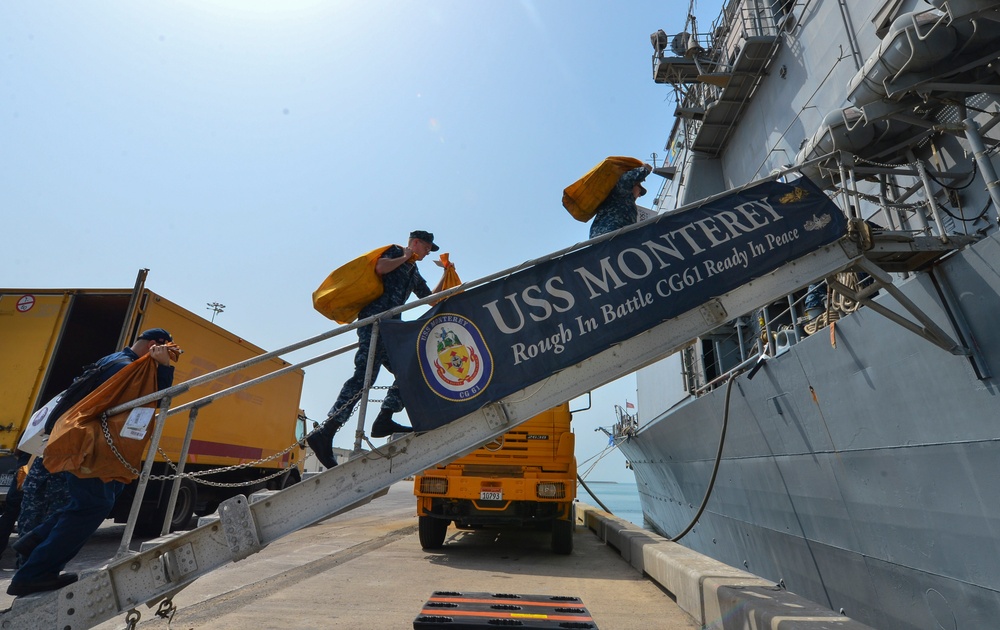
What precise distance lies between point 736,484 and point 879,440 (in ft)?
10.5

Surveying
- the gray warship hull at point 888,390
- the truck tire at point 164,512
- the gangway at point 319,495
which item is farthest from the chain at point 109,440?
the truck tire at point 164,512

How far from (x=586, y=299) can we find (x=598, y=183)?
1.32 m

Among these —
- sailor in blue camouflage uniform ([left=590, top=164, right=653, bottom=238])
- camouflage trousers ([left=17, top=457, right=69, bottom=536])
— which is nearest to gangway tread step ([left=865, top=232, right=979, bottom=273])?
sailor in blue camouflage uniform ([left=590, top=164, right=653, bottom=238])

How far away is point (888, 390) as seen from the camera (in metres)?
4.20

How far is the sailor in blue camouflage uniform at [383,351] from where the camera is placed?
10.4 feet

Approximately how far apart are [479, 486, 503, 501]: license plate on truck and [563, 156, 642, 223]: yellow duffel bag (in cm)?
353

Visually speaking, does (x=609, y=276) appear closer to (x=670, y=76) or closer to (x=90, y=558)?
(x=90, y=558)

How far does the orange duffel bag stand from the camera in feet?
8.25

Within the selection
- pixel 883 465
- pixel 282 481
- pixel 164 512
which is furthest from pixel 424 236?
pixel 282 481

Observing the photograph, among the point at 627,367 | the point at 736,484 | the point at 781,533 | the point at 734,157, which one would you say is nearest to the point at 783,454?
the point at 781,533

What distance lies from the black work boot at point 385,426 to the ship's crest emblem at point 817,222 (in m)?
3.25

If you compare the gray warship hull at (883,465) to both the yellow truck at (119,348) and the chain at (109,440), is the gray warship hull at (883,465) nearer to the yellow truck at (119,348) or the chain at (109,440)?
the chain at (109,440)

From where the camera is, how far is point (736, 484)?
7227 millimetres

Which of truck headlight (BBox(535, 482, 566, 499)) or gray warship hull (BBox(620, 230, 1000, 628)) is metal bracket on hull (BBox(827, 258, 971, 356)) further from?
truck headlight (BBox(535, 482, 566, 499))
